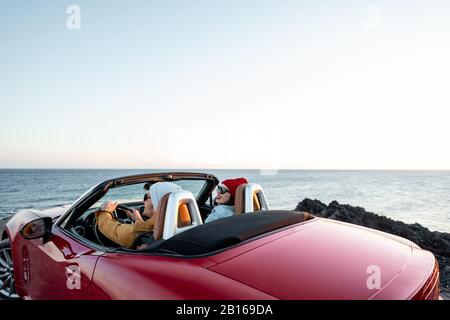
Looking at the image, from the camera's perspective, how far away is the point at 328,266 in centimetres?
166

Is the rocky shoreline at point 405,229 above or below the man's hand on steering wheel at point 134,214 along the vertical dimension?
below

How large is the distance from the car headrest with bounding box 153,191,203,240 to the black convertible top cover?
1.09 ft

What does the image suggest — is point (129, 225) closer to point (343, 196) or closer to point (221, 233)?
point (221, 233)

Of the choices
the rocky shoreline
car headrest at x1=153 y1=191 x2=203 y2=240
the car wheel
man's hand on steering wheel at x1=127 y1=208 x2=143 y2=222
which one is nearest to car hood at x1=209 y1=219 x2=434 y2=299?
car headrest at x1=153 y1=191 x2=203 y2=240

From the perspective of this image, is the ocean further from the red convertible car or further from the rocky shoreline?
the red convertible car

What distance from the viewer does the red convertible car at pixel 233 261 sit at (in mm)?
1499

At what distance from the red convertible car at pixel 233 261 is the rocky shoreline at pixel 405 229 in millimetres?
3611

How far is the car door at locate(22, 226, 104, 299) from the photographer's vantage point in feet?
7.31

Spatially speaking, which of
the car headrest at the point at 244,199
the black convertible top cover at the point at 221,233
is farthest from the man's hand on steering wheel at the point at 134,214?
the black convertible top cover at the point at 221,233

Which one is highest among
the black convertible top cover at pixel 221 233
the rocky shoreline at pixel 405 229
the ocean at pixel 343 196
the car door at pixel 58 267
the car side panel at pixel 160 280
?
the black convertible top cover at pixel 221 233

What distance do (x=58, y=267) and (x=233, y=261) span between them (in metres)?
1.69

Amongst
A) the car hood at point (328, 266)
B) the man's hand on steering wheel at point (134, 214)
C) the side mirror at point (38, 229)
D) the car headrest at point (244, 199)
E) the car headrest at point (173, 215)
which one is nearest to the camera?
the car hood at point (328, 266)

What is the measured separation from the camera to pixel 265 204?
3.48 m

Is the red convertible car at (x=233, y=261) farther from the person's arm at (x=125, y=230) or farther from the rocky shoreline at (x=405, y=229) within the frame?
the rocky shoreline at (x=405, y=229)
